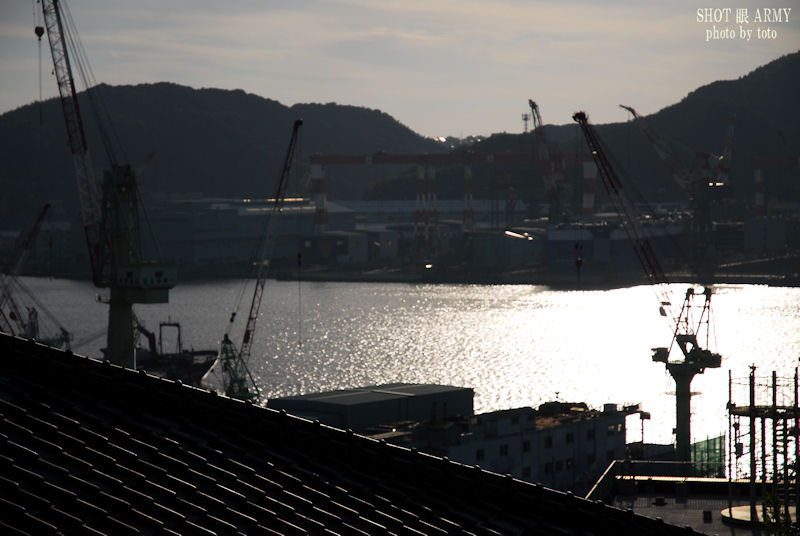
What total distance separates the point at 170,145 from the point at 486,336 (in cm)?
11611

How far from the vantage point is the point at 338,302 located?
7181 cm

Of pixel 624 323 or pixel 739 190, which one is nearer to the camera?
pixel 624 323

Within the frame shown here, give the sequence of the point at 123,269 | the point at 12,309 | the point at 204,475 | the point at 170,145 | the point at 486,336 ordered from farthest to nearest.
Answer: the point at 170,145 → the point at 486,336 → the point at 12,309 → the point at 123,269 → the point at 204,475

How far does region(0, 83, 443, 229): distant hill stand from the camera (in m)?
140

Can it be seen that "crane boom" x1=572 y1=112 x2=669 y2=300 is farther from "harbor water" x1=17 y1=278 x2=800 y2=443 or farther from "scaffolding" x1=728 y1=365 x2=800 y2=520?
"scaffolding" x1=728 y1=365 x2=800 y2=520

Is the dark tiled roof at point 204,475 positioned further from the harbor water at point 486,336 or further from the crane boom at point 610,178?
the crane boom at point 610,178

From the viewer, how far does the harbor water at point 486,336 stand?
4191 cm

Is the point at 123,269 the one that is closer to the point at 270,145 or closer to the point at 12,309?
the point at 12,309

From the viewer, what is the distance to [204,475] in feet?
13.7

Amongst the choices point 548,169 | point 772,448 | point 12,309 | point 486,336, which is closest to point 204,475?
point 772,448

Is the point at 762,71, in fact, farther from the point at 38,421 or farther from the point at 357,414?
the point at 38,421

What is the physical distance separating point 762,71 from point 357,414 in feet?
562

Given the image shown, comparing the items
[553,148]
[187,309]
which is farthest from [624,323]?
[553,148]

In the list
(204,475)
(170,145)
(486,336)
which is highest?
(170,145)
